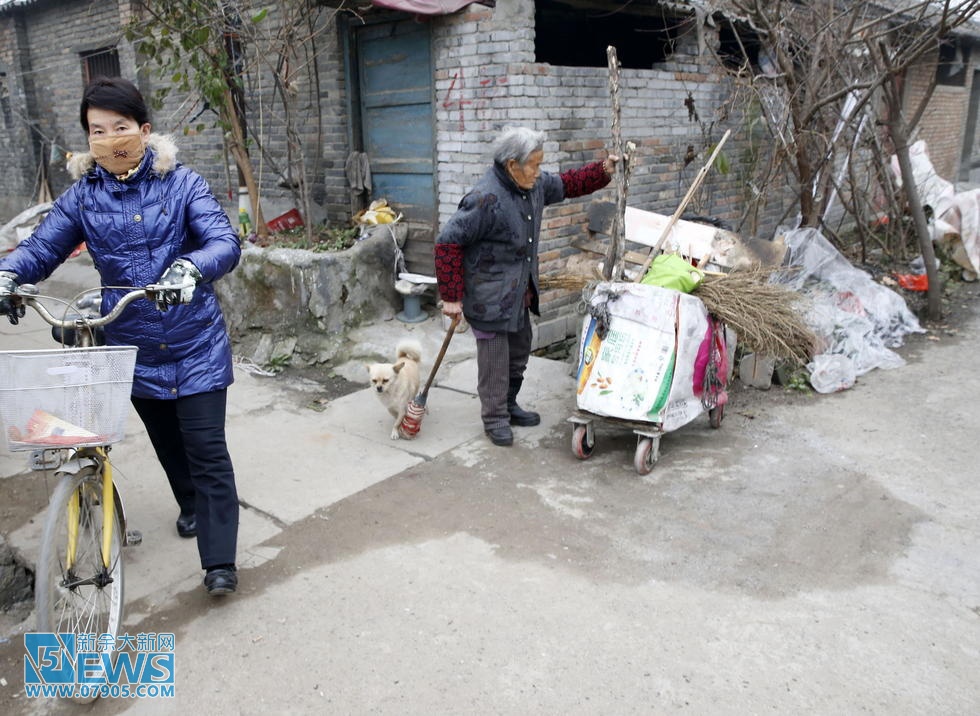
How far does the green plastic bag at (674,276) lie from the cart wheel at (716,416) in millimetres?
815

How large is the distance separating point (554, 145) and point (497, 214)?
2.31m

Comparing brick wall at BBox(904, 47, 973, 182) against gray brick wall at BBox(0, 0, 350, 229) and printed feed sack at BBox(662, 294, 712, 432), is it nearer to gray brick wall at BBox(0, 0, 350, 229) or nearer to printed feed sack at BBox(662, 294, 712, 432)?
gray brick wall at BBox(0, 0, 350, 229)

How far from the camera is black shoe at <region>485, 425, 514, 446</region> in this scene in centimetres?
462

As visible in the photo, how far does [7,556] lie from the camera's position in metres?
3.51

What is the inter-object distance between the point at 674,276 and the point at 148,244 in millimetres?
2728

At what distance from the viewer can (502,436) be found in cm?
463

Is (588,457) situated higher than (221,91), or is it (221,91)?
(221,91)

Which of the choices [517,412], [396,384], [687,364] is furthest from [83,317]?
[687,364]

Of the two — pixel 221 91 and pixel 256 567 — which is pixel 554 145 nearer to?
pixel 221 91

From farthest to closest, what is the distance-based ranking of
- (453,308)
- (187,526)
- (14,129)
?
1. (14,129)
2. (453,308)
3. (187,526)

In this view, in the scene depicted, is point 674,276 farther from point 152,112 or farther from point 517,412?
point 152,112

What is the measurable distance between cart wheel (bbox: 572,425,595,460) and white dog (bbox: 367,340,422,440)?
104 cm

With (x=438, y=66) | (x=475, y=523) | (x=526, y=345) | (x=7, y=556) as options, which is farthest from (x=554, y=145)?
(x=7, y=556)

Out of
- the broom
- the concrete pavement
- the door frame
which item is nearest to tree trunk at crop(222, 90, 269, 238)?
the door frame
